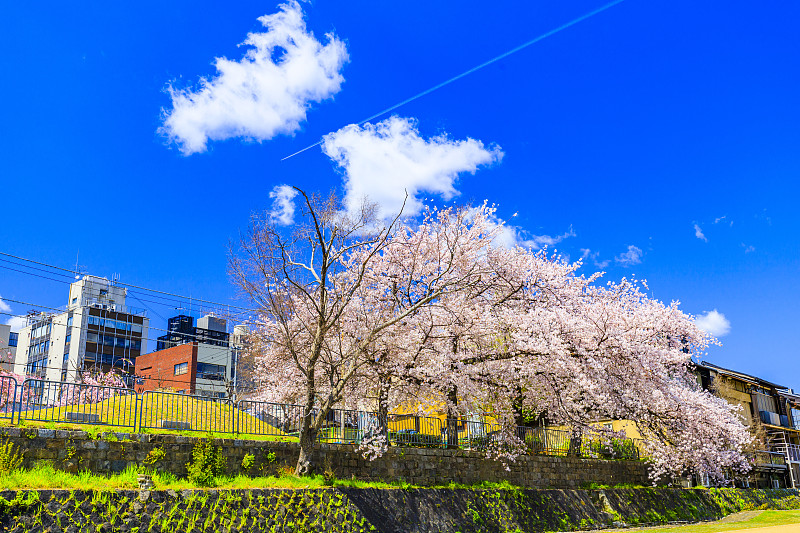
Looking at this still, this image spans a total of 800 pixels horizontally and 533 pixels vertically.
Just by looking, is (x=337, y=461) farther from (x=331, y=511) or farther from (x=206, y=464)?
(x=206, y=464)

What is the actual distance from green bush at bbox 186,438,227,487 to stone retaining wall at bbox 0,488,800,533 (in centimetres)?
78

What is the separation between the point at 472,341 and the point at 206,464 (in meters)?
11.4

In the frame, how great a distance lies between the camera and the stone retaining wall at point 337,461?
1405cm

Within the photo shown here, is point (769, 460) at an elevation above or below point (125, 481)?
below

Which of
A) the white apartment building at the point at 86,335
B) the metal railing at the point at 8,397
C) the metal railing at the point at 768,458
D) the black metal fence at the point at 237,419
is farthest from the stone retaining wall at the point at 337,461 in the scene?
the white apartment building at the point at 86,335

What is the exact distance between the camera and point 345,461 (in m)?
19.2

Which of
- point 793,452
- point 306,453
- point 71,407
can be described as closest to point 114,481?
point 71,407

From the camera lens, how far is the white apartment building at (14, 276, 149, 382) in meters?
71.6

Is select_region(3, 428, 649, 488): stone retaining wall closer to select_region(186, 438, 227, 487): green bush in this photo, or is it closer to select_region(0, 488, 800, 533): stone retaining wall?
select_region(186, 438, 227, 487): green bush

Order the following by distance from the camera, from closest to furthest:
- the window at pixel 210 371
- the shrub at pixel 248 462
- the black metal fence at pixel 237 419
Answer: the black metal fence at pixel 237 419 < the shrub at pixel 248 462 < the window at pixel 210 371

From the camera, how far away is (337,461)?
62.5 feet

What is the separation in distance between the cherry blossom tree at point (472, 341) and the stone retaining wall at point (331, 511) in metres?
2.11

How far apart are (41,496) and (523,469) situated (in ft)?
57.6

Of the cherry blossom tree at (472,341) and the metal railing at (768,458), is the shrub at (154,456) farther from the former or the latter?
the metal railing at (768,458)
